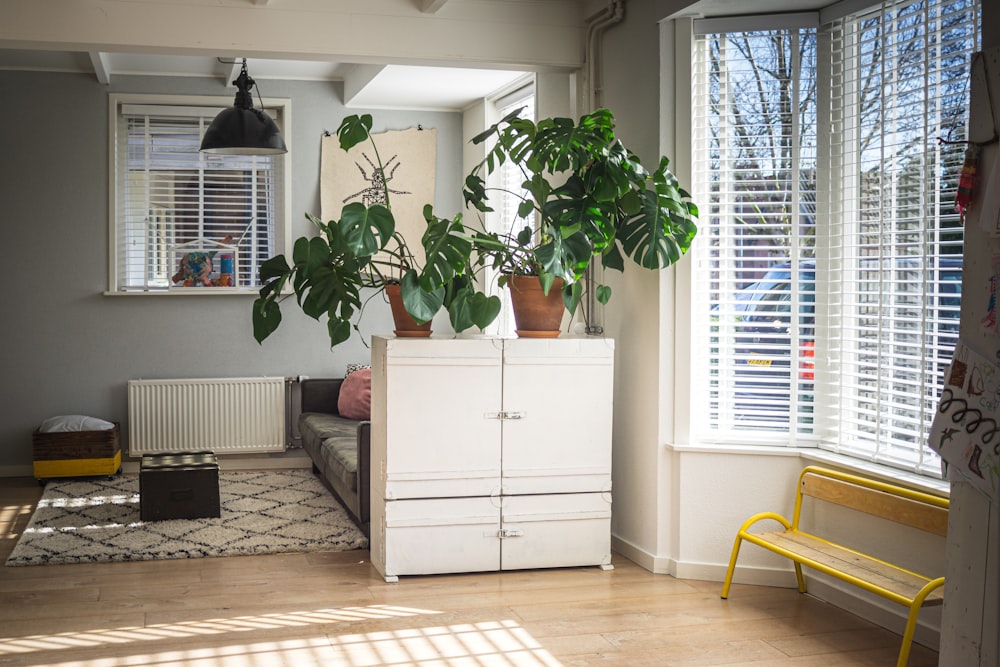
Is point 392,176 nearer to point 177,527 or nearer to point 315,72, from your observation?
point 315,72

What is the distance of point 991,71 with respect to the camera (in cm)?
275

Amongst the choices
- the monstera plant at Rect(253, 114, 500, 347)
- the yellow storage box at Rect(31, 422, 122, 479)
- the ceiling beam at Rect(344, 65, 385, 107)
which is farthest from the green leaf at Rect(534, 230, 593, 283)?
the yellow storage box at Rect(31, 422, 122, 479)

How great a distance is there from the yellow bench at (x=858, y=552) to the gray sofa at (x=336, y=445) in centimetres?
177

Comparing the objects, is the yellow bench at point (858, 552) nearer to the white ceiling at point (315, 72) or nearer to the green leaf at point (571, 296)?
the green leaf at point (571, 296)

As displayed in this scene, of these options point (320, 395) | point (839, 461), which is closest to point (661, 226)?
point (839, 461)

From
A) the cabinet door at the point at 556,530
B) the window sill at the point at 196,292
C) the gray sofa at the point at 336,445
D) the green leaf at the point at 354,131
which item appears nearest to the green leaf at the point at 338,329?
the gray sofa at the point at 336,445

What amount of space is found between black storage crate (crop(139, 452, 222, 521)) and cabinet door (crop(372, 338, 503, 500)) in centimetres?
140

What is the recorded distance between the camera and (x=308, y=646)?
3447 millimetres

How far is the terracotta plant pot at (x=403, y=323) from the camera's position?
14.3ft

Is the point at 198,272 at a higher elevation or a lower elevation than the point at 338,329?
higher

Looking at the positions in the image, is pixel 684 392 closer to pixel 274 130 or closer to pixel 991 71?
pixel 991 71

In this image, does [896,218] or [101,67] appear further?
[101,67]

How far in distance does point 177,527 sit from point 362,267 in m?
1.85

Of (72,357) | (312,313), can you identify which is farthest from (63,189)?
(312,313)
